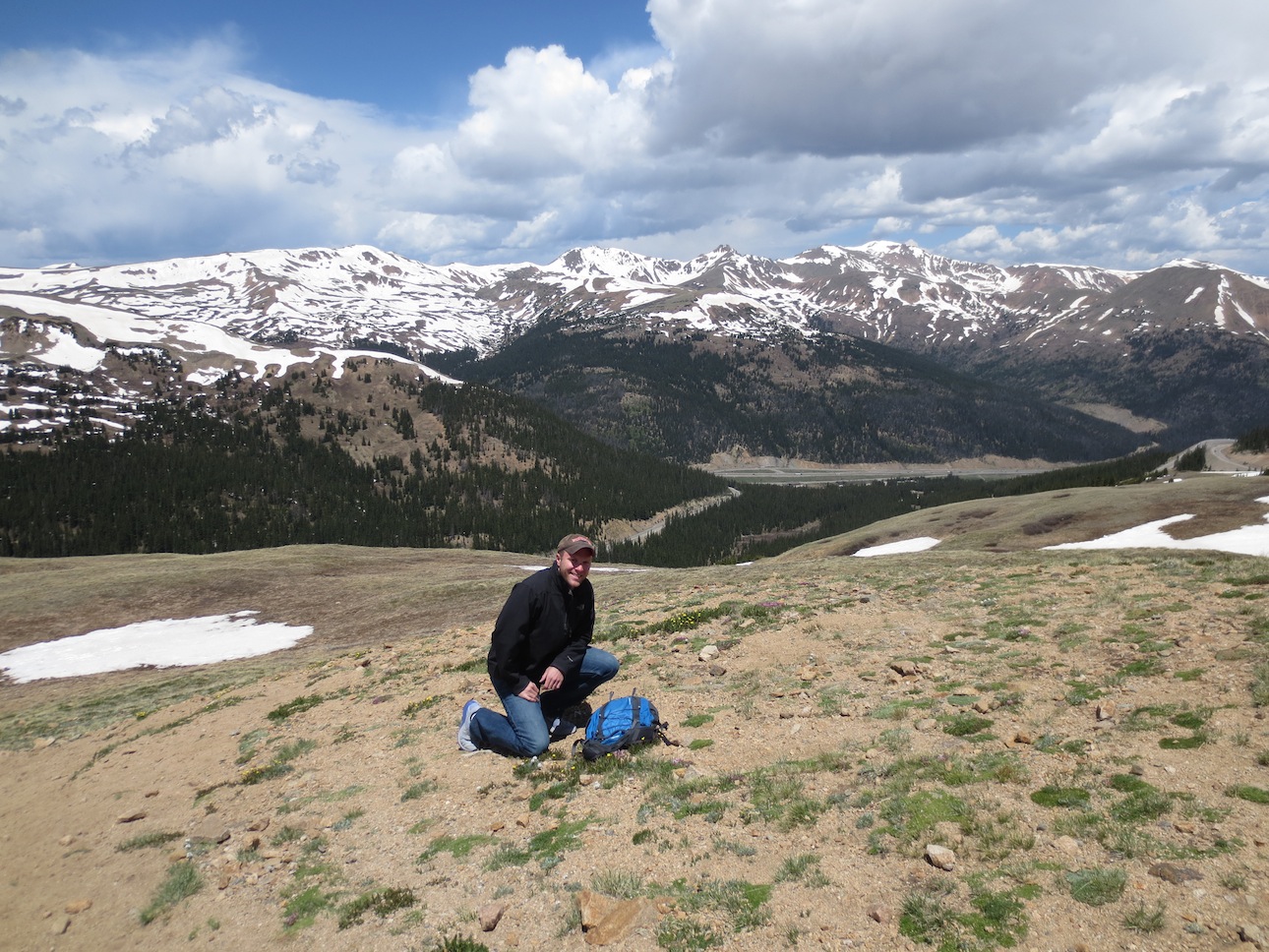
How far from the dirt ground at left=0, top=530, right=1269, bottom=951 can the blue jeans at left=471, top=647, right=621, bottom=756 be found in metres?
0.44

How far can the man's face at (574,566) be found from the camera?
1255 centimetres

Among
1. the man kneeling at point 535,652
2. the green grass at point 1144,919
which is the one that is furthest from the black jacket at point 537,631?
the green grass at point 1144,919

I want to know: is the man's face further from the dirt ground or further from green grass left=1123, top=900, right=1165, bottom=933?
green grass left=1123, top=900, right=1165, bottom=933

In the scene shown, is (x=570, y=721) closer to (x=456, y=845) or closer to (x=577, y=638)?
(x=577, y=638)

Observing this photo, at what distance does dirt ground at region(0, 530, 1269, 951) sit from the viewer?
715 centimetres

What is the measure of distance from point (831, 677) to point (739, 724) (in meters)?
2.91

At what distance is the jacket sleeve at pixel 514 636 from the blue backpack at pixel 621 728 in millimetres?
1622

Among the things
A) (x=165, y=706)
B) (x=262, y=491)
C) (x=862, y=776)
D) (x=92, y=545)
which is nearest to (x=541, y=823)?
(x=862, y=776)

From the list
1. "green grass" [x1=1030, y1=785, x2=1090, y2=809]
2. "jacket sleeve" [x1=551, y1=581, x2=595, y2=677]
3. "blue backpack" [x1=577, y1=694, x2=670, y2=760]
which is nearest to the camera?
"green grass" [x1=1030, y1=785, x2=1090, y2=809]

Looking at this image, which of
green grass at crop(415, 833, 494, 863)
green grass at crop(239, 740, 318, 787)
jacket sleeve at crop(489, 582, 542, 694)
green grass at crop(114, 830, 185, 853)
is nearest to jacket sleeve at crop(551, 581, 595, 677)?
jacket sleeve at crop(489, 582, 542, 694)

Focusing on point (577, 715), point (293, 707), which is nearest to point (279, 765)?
point (293, 707)

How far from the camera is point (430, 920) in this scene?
8.37 metres

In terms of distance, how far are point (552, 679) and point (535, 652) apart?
0.62 metres

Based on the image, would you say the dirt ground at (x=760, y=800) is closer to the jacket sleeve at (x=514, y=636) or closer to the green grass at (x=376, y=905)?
the green grass at (x=376, y=905)
